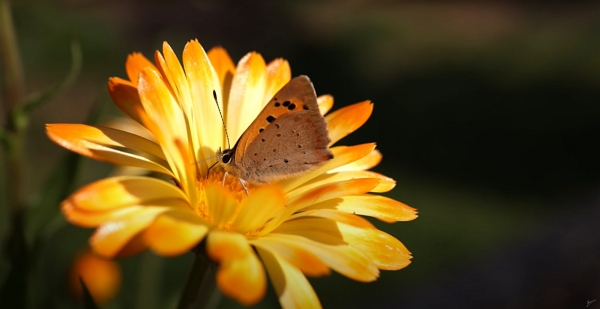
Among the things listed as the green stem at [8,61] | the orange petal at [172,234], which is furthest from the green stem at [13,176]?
the orange petal at [172,234]

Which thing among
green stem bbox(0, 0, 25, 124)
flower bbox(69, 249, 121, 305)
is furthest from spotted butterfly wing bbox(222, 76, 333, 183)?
flower bbox(69, 249, 121, 305)

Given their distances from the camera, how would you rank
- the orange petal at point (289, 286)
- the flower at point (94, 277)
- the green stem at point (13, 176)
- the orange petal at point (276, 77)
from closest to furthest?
the orange petal at point (289, 286) < the green stem at point (13, 176) < the orange petal at point (276, 77) < the flower at point (94, 277)

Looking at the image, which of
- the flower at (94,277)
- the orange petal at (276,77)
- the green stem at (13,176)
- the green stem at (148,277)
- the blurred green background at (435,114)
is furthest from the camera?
the blurred green background at (435,114)

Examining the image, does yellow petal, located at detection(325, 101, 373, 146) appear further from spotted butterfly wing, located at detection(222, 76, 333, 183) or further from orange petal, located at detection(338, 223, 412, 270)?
orange petal, located at detection(338, 223, 412, 270)

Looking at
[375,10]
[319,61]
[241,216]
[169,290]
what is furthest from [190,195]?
[375,10]

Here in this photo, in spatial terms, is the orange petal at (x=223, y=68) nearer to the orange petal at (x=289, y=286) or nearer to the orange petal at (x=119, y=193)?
the orange petal at (x=119, y=193)

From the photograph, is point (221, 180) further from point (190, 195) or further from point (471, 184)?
point (471, 184)

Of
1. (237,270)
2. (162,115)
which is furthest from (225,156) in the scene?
(237,270)

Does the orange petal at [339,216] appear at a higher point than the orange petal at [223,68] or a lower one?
lower
